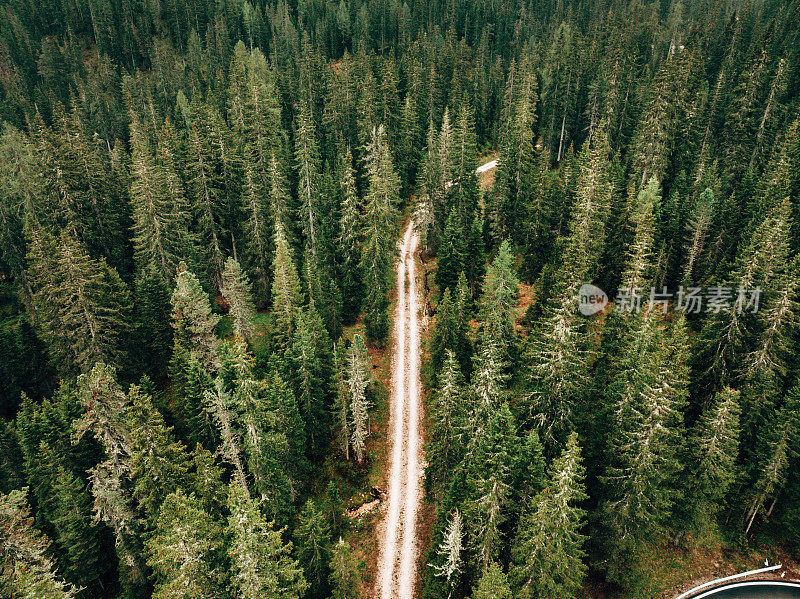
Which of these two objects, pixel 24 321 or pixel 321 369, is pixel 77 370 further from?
pixel 321 369

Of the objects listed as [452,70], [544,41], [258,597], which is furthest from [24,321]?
[544,41]

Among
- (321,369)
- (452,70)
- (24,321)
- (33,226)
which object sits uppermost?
(452,70)

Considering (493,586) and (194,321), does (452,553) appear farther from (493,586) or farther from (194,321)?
(194,321)

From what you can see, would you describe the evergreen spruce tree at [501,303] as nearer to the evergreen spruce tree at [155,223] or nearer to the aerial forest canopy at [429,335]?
the aerial forest canopy at [429,335]

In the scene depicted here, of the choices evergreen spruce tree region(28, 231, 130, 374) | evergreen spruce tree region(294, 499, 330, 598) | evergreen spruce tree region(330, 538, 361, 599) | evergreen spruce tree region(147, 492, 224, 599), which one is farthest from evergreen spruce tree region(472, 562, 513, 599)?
evergreen spruce tree region(28, 231, 130, 374)

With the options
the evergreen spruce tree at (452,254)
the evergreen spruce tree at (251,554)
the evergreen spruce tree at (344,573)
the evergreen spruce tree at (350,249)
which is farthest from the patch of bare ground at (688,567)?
the evergreen spruce tree at (350,249)

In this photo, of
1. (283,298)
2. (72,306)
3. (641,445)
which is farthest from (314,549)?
(72,306)
